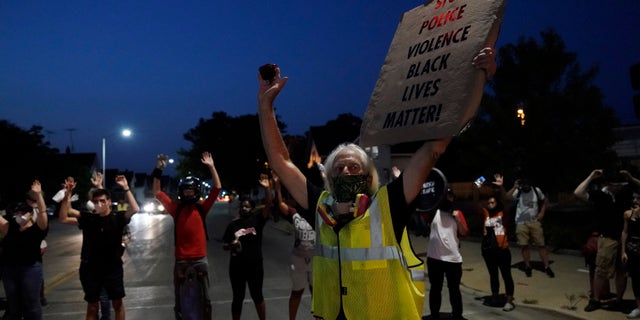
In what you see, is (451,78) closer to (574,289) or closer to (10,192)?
(574,289)

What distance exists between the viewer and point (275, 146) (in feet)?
10.0

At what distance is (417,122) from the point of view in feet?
9.16

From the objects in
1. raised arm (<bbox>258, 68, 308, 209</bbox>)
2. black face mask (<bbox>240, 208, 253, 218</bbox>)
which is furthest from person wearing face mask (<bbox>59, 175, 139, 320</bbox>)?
raised arm (<bbox>258, 68, 308, 209</bbox>)

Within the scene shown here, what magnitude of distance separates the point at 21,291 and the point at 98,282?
951mm

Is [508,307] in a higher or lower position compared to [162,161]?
lower

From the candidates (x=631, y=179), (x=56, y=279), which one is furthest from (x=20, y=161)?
(x=631, y=179)

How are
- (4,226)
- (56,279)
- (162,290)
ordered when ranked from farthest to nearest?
(56,279)
(162,290)
(4,226)

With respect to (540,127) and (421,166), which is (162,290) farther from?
(540,127)

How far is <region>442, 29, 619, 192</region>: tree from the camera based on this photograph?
26.3 meters

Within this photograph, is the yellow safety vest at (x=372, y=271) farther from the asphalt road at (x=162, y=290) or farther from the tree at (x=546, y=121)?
the tree at (x=546, y=121)

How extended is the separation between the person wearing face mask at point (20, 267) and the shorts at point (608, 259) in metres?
7.37

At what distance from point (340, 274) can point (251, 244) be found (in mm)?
4325

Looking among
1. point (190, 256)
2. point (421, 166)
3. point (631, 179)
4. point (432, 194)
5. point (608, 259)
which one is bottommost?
point (608, 259)

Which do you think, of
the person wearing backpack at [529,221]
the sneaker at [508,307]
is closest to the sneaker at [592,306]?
the sneaker at [508,307]
